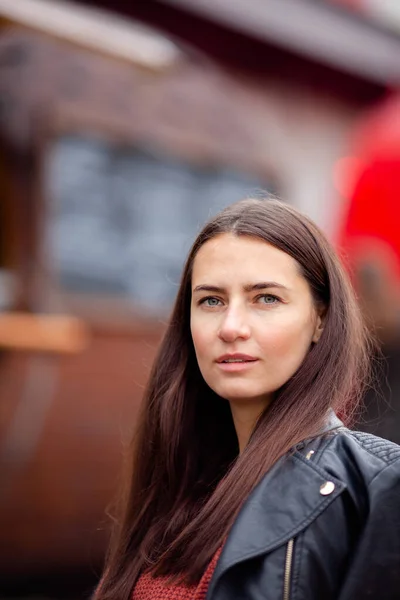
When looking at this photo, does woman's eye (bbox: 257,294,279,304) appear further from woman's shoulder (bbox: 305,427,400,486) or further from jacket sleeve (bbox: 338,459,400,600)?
jacket sleeve (bbox: 338,459,400,600)

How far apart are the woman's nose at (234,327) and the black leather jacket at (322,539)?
0.86ft

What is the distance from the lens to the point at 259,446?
158 centimetres

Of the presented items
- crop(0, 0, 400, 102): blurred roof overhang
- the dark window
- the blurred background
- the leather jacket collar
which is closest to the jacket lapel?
the leather jacket collar

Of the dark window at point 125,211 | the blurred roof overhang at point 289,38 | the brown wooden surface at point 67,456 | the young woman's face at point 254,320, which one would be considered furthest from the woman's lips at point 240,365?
the blurred roof overhang at point 289,38

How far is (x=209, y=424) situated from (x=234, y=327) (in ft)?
1.31

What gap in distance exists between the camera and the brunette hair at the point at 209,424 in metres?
1.57

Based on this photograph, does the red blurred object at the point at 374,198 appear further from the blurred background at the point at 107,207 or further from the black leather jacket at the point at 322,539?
the black leather jacket at the point at 322,539

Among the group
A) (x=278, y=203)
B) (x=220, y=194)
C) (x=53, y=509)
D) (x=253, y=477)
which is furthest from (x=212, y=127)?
(x=253, y=477)

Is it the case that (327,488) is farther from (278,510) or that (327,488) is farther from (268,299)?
(268,299)

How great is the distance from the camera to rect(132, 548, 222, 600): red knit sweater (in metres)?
1.49

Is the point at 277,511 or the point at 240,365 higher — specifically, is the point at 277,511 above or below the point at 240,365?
below

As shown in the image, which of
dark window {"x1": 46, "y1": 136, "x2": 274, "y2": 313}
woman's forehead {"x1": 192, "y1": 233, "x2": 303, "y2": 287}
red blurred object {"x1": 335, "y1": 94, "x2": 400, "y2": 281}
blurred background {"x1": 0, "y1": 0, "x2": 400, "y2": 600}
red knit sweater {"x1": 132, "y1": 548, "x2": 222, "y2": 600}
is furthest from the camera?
red blurred object {"x1": 335, "y1": 94, "x2": 400, "y2": 281}

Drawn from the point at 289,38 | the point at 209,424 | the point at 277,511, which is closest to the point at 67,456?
the point at 209,424

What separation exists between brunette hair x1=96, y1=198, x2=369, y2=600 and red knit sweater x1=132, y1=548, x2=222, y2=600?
0.02 metres
